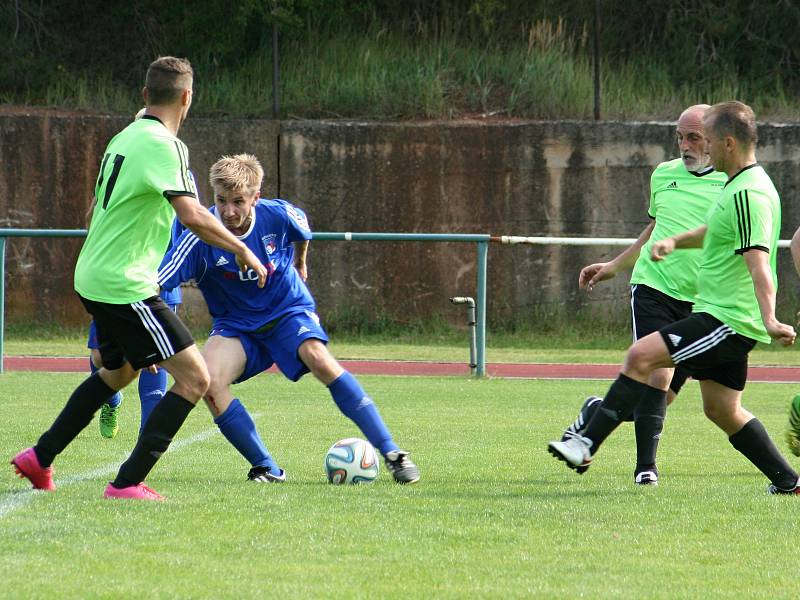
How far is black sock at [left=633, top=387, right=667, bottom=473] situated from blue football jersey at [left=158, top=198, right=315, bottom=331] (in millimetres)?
1813

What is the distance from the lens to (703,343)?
5.69m

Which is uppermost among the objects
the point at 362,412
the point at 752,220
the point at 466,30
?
the point at 466,30

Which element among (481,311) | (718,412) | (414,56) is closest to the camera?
(718,412)

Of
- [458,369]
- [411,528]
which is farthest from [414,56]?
[411,528]

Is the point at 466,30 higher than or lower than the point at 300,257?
higher

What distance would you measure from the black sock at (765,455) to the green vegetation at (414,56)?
14627 millimetres

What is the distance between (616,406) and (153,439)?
2116 mm

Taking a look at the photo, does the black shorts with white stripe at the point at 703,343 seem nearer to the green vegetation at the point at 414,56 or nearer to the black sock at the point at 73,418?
the black sock at the point at 73,418

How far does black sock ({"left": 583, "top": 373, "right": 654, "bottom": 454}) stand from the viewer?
5.87 meters

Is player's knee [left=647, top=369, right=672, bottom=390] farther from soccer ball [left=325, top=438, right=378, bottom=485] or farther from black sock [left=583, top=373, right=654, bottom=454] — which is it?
soccer ball [left=325, top=438, right=378, bottom=485]

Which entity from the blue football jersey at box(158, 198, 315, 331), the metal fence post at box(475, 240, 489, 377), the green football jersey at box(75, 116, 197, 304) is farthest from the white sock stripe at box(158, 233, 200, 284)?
the metal fence post at box(475, 240, 489, 377)

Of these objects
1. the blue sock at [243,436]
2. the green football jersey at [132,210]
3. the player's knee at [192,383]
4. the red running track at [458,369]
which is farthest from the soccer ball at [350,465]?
the red running track at [458,369]

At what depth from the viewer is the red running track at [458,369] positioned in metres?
13.8

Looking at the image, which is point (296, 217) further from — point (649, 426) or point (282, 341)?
point (649, 426)
